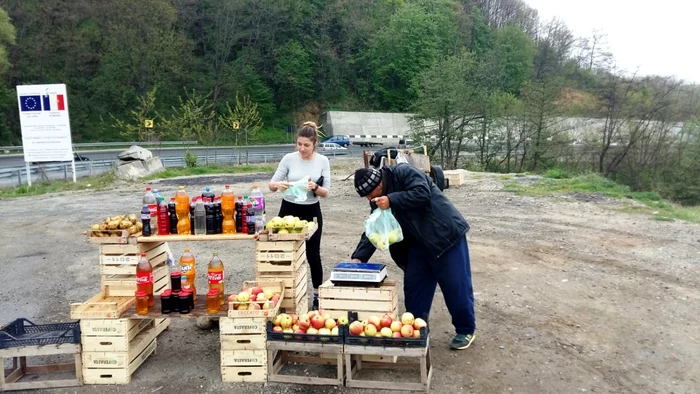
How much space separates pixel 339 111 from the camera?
5362cm

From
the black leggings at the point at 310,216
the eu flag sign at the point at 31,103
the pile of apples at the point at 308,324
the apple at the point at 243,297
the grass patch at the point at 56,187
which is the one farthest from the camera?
the eu flag sign at the point at 31,103

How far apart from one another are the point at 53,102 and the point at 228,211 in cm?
1749

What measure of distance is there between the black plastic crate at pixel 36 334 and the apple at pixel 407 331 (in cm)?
270

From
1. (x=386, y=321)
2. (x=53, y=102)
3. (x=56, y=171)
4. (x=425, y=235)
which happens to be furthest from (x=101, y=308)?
(x=56, y=171)

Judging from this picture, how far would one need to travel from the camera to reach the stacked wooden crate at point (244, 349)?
14.3 ft

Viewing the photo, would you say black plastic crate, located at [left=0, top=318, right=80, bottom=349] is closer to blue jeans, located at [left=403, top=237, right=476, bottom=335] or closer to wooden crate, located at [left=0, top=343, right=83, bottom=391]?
wooden crate, located at [left=0, top=343, right=83, bottom=391]

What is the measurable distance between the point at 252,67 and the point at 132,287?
49753mm

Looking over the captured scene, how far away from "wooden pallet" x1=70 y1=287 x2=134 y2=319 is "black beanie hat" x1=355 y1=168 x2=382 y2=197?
228 centimetres

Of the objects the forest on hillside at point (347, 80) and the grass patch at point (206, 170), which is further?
the forest on hillside at point (347, 80)

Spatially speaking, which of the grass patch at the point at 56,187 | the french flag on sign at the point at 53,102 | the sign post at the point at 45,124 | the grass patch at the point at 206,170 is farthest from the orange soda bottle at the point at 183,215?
the grass patch at the point at 206,170

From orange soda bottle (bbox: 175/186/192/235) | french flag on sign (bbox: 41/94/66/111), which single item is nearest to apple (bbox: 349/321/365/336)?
orange soda bottle (bbox: 175/186/192/235)

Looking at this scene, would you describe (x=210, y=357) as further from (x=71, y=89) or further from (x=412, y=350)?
(x=71, y=89)

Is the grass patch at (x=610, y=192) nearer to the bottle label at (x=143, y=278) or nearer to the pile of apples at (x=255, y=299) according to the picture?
the pile of apples at (x=255, y=299)

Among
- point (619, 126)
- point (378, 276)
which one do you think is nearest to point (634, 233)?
point (378, 276)
